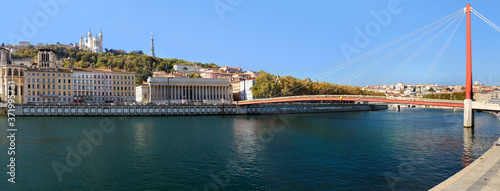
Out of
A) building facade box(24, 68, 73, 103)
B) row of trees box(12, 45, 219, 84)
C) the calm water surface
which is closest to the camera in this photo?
the calm water surface

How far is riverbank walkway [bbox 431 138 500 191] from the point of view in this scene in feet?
33.1

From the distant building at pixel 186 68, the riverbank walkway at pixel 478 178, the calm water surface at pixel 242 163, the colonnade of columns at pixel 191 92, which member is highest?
the distant building at pixel 186 68

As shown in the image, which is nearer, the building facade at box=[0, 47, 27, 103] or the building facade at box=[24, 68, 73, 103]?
the building facade at box=[0, 47, 27, 103]

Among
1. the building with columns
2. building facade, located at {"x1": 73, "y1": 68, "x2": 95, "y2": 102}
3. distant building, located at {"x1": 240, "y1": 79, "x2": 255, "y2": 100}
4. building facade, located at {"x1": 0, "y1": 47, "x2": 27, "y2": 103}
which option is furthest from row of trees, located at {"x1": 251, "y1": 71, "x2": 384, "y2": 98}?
building facade, located at {"x1": 0, "y1": 47, "x2": 27, "y2": 103}

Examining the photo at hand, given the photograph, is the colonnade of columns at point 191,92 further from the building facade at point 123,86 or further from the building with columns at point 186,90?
the building facade at point 123,86

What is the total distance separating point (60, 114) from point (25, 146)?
127ft

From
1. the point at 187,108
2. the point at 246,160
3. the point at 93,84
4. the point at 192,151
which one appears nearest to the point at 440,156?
the point at 246,160

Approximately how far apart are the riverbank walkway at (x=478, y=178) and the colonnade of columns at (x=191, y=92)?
3169 inches

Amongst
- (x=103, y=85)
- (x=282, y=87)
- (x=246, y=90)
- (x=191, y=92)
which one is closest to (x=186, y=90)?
(x=191, y=92)

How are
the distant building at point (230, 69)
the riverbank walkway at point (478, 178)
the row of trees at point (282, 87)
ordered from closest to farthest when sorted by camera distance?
Answer: the riverbank walkway at point (478, 178) → the row of trees at point (282, 87) → the distant building at point (230, 69)

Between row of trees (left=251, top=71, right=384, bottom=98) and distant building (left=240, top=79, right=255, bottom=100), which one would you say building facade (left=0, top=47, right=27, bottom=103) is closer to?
row of trees (left=251, top=71, right=384, bottom=98)

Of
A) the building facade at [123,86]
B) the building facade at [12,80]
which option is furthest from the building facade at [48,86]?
the building facade at [123,86]

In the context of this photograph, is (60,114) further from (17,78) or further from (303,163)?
(303,163)

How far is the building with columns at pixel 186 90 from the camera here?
87438 mm
